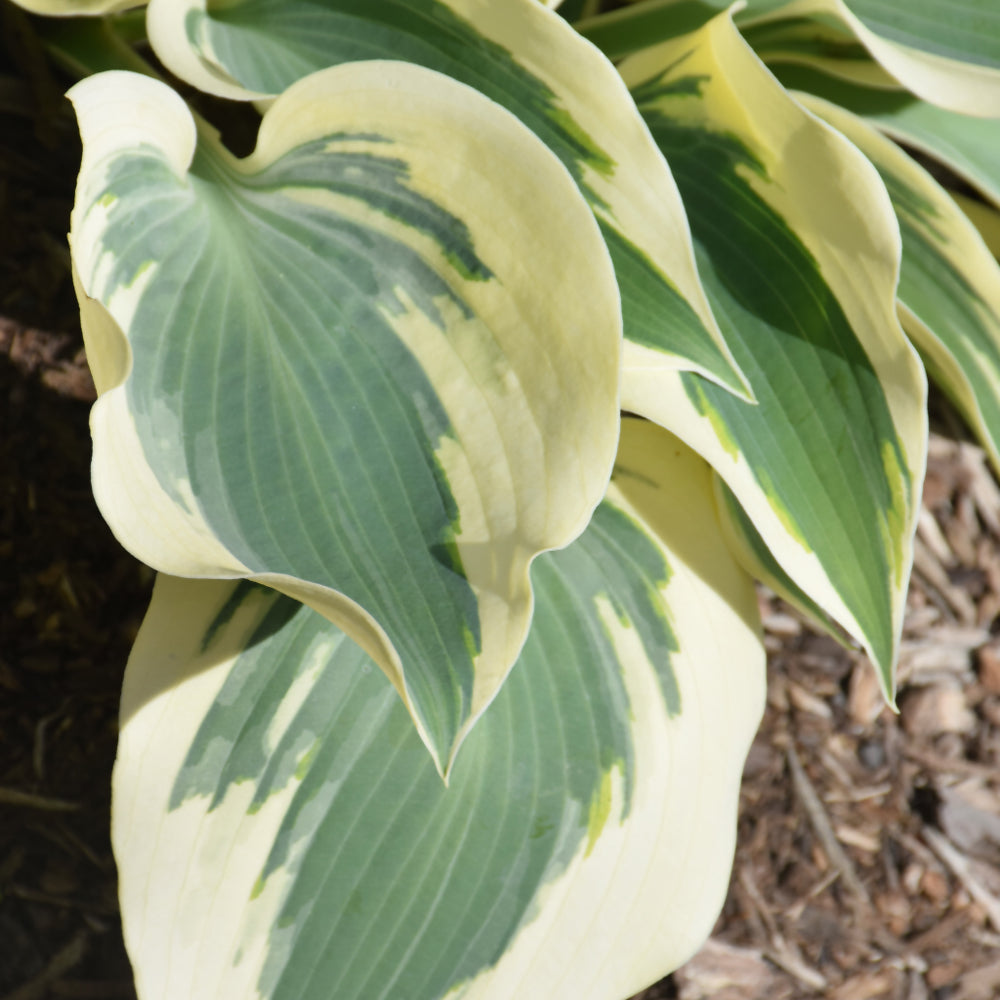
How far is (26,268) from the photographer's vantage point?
1000 millimetres

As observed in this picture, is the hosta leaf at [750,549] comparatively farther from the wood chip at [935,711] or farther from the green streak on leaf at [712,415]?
the wood chip at [935,711]

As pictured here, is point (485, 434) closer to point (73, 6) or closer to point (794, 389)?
point (794, 389)

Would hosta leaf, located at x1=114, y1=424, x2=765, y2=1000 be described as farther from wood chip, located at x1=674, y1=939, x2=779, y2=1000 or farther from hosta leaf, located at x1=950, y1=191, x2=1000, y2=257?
hosta leaf, located at x1=950, y1=191, x2=1000, y2=257

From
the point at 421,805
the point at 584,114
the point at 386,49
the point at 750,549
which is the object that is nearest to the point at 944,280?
the point at 750,549

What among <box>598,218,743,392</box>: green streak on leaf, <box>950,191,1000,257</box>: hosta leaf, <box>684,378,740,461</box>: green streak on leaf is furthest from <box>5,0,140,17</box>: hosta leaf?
<box>950,191,1000,257</box>: hosta leaf

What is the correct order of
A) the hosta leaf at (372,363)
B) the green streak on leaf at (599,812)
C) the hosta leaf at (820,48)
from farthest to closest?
1. the hosta leaf at (820,48)
2. the green streak on leaf at (599,812)
3. the hosta leaf at (372,363)

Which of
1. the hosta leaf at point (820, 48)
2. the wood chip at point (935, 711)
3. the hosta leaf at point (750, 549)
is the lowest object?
the wood chip at point (935, 711)

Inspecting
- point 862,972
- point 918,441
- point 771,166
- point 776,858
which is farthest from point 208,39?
point 862,972

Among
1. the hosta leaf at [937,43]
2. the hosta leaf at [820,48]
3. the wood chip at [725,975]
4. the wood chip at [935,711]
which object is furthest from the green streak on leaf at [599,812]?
the hosta leaf at [820,48]

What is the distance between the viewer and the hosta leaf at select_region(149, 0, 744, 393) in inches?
24.6

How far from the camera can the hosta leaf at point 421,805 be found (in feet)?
2.44

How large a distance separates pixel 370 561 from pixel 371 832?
0.31m

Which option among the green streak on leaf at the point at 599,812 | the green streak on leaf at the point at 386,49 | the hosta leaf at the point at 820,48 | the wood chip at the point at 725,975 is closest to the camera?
the green streak on leaf at the point at 386,49

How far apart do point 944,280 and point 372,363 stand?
0.60 metres
